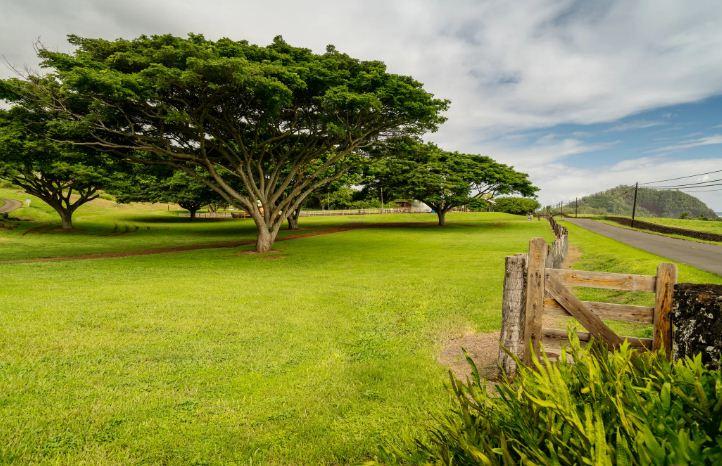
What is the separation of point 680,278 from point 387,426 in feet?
47.3

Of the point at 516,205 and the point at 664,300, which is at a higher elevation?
the point at 516,205

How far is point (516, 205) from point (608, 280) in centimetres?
9319

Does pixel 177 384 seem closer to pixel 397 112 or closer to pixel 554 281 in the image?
pixel 554 281

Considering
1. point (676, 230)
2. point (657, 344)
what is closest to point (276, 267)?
point (657, 344)

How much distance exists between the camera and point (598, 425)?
5.37 feet

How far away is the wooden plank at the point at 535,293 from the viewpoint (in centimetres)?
619

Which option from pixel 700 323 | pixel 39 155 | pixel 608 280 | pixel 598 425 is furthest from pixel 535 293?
pixel 39 155

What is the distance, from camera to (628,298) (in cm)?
1287

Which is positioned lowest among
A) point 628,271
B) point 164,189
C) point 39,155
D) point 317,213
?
point 628,271

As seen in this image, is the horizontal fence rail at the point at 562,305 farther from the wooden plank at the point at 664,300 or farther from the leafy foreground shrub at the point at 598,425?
the leafy foreground shrub at the point at 598,425

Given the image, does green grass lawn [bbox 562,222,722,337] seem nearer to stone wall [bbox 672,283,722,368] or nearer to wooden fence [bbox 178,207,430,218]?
stone wall [bbox 672,283,722,368]

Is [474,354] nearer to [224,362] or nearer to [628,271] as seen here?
[224,362]

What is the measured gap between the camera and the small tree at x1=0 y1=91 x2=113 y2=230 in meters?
21.0

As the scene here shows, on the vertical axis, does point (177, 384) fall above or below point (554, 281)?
below
